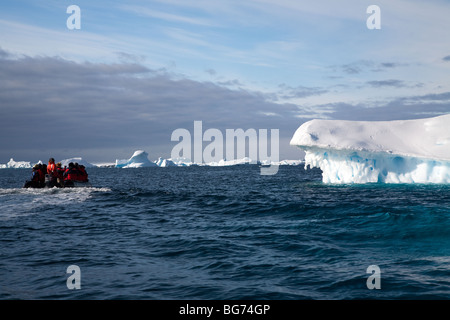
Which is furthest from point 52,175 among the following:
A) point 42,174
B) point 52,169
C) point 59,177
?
point 42,174

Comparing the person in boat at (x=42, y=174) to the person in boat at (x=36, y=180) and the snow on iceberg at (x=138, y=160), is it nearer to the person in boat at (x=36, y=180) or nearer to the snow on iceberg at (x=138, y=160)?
the person in boat at (x=36, y=180)

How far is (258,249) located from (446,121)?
25775mm

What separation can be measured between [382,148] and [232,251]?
830 inches

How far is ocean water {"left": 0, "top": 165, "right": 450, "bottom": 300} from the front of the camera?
7.50 metres

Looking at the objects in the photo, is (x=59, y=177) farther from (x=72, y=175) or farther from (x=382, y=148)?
(x=382, y=148)

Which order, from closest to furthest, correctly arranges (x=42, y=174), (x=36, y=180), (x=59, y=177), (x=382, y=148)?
(x=382, y=148), (x=59, y=177), (x=36, y=180), (x=42, y=174)

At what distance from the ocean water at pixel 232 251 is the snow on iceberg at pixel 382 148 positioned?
9282 mm

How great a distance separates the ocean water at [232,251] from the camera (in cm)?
750

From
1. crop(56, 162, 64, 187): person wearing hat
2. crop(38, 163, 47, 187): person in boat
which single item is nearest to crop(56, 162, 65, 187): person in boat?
crop(56, 162, 64, 187): person wearing hat

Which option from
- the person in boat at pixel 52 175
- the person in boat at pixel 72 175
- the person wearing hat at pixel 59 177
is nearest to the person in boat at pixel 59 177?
the person wearing hat at pixel 59 177

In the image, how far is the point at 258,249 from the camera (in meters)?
10.9

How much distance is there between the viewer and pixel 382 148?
92.1ft

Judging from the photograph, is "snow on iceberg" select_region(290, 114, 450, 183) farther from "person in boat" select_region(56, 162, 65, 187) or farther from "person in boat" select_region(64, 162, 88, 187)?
"person in boat" select_region(56, 162, 65, 187)
